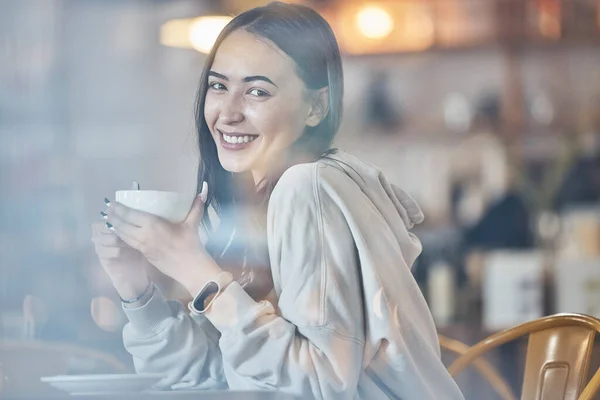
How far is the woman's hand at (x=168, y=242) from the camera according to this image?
71cm

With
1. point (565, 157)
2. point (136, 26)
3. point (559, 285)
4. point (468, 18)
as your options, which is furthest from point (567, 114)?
point (136, 26)

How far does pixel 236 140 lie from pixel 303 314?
0.14 m

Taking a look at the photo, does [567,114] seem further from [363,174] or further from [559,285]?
[363,174]

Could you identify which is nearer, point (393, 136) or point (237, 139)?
point (237, 139)

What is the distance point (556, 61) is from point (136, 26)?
279cm

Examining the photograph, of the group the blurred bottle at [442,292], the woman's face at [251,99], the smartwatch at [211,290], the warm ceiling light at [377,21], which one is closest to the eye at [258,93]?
the woman's face at [251,99]

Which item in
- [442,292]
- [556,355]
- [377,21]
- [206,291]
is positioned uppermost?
[377,21]

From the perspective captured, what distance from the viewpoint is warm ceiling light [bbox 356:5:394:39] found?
10.6 feet

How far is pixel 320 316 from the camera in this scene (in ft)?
2.33

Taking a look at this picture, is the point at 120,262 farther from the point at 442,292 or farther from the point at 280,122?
the point at 442,292

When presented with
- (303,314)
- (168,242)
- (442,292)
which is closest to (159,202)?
(168,242)

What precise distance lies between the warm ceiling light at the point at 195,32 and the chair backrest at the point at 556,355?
16.6 inches

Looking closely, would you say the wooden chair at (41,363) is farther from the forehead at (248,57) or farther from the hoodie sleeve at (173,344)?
the forehead at (248,57)

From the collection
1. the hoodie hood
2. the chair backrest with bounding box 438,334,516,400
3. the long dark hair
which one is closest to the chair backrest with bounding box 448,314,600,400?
the chair backrest with bounding box 438,334,516,400
